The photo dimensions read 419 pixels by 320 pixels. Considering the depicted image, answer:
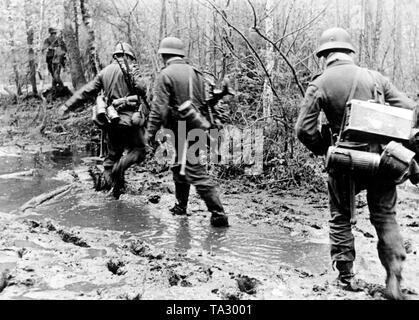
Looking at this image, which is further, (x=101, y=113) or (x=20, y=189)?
(x=20, y=189)

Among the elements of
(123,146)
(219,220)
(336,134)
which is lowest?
(219,220)

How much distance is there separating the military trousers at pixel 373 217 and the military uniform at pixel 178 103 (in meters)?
2.12

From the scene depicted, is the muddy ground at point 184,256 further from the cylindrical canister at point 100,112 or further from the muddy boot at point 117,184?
the cylindrical canister at point 100,112

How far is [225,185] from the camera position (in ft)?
27.2

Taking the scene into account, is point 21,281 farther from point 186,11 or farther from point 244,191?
point 186,11

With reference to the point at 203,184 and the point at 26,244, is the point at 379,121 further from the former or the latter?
the point at 26,244

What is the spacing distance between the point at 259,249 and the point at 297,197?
2.56 meters

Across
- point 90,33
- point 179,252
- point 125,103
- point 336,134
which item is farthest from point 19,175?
point 336,134

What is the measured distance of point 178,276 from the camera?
418 centimetres

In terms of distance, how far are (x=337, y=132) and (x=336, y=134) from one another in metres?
0.02

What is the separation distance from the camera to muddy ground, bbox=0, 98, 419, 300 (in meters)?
3.93

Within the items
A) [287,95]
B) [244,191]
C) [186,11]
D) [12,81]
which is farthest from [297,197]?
[12,81]

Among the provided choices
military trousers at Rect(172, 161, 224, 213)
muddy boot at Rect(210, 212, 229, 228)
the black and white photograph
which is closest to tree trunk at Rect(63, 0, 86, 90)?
the black and white photograph

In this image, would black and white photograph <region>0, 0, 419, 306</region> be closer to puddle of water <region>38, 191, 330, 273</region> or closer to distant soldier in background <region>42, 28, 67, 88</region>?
Answer: puddle of water <region>38, 191, 330, 273</region>
